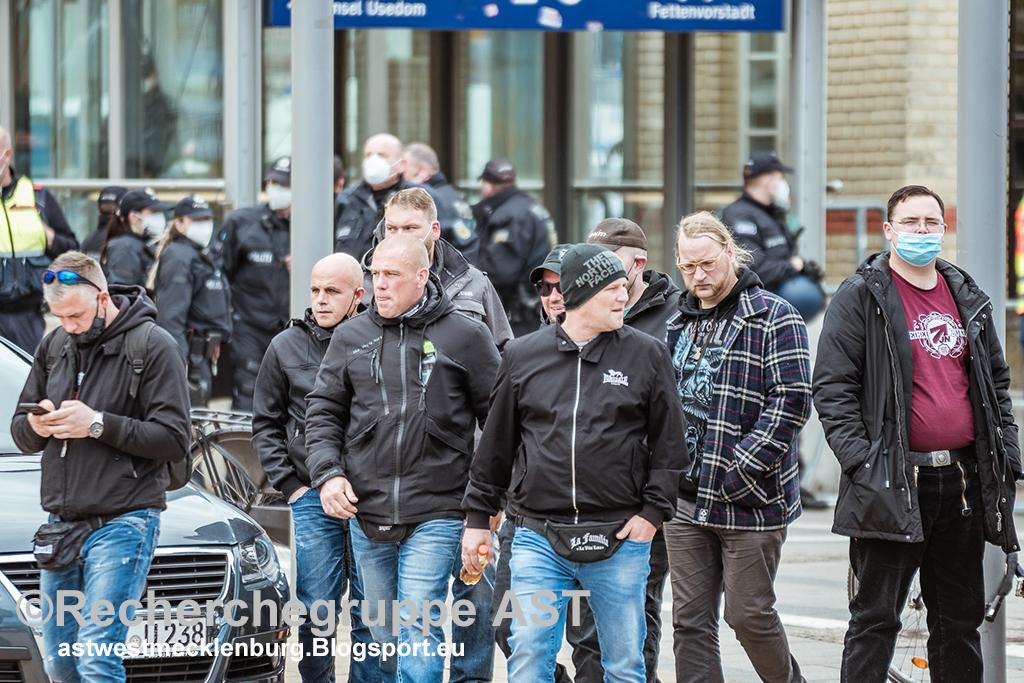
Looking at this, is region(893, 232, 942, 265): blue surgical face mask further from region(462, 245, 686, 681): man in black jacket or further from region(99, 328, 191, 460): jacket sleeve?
region(99, 328, 191, 460): jacket sleeve

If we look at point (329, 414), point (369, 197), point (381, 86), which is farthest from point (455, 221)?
point (381, 86)

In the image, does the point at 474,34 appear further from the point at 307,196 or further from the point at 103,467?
the point at 103,467

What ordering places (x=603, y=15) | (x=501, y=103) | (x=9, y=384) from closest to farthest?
(x=9, y=384) → (x=603, y=15) → (x=501, y=103)

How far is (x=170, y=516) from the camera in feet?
22.8

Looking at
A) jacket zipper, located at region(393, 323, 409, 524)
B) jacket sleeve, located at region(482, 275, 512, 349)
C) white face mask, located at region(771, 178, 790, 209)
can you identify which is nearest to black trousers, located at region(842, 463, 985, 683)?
jacket zipper, located at region(393, 323, 409, 524)

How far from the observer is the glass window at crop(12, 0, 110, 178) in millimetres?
15641

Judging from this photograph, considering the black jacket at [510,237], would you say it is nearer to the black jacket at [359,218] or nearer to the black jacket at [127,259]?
the black jacket at [359,218]

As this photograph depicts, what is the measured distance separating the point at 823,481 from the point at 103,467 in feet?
26.0

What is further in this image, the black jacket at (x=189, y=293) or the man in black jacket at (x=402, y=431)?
the black jacket at (x=189, y=293)

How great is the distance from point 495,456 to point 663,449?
21.1 inches

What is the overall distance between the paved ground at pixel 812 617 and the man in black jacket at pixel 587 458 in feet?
6.52

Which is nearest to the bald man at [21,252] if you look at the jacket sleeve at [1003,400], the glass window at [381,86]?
the jacket sleeve at [1003,400]

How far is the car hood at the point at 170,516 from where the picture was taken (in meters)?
6.57

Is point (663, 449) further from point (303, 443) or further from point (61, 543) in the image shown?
point (61, 543)
